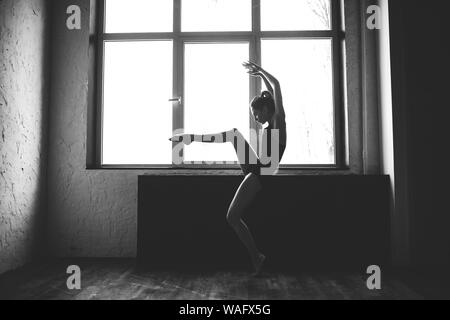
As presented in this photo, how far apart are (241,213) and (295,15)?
2284mm

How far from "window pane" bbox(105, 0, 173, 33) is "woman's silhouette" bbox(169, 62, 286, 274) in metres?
1.57

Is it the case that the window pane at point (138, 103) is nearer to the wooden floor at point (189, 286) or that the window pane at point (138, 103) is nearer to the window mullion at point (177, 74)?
the window mullion at point (177, 74)

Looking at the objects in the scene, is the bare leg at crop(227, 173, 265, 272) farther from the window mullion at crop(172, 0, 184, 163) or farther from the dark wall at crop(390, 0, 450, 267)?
the dark wall at crop(390, 0, 450, 267)

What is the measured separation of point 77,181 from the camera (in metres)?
3.54

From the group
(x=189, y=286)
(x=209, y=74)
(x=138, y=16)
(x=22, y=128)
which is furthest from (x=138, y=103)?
(x=189, y=286)

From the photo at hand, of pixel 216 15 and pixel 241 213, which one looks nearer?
pixel 241 213

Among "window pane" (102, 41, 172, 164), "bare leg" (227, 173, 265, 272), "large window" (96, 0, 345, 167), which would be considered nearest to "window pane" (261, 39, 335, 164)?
"large window" (96, 0, 345, 167)

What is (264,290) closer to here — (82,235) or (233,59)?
(82,235)

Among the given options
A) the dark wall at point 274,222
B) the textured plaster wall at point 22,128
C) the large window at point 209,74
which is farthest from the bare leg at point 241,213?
the textured plaster wall at point 22,128

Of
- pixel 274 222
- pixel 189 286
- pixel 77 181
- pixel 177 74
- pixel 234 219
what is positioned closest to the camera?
pixel 189 286

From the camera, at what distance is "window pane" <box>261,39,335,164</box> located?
3689 millimetres

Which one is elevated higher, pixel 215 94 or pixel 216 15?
pixel 216 15

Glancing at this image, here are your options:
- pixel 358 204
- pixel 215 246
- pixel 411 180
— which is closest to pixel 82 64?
pixel 215 246

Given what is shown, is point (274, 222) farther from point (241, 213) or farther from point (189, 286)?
point (189, 286)
